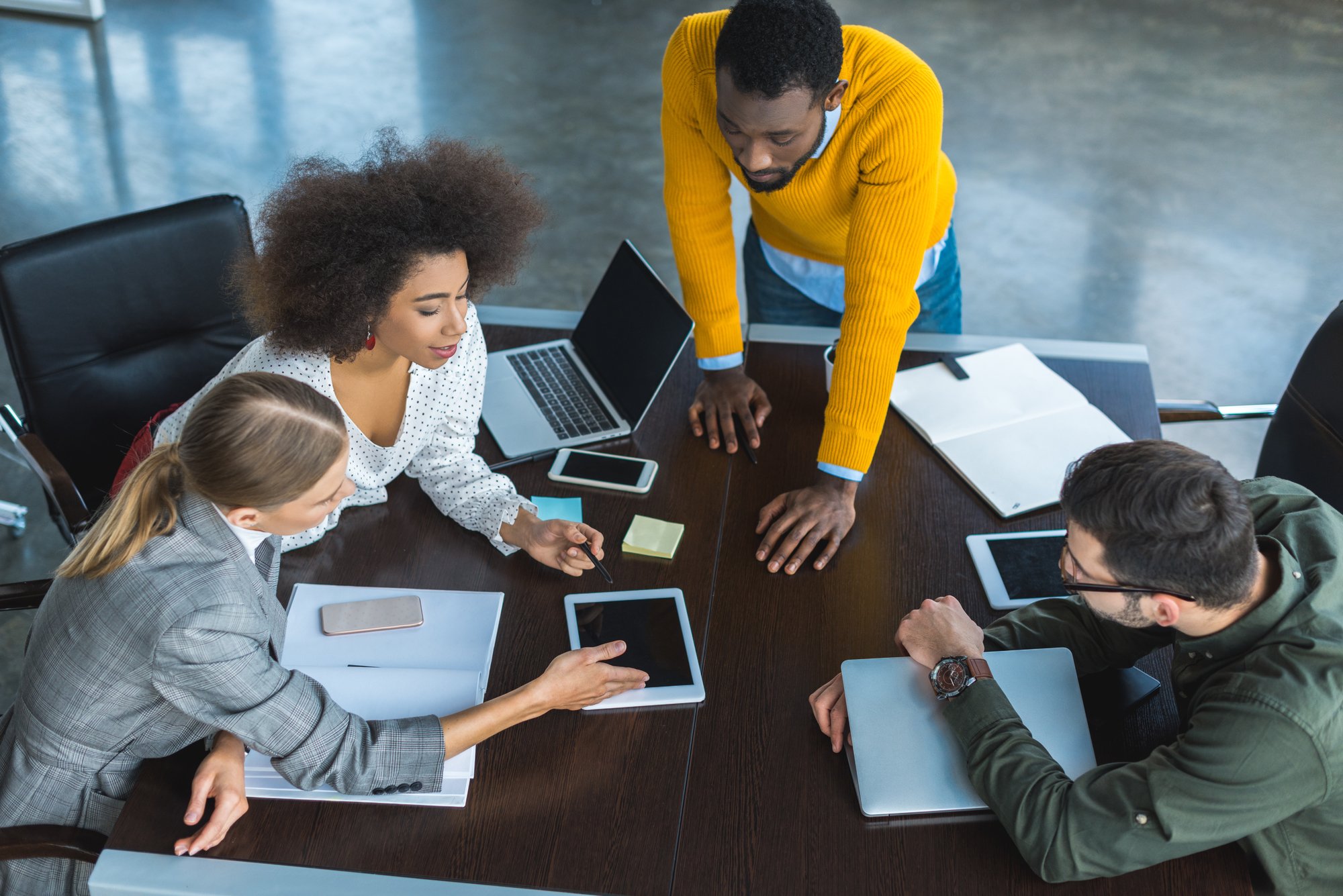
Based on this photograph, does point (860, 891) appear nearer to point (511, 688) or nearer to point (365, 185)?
point (511, 688)

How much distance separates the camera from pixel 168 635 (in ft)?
4.50

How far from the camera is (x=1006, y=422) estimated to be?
211 cm

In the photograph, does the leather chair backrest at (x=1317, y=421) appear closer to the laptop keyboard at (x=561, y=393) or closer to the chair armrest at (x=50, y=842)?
the laptop keyboard at (x=561, y=393)

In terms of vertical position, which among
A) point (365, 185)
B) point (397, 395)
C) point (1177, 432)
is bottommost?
point (1177, 432)

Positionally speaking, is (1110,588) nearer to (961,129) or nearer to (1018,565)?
(1018,565)

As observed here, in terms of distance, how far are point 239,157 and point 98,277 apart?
3063mm

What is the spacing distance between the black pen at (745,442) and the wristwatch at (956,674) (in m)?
0.61

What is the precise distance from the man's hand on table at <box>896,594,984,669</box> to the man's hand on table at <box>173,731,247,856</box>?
952mm

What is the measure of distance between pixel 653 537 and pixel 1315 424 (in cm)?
128

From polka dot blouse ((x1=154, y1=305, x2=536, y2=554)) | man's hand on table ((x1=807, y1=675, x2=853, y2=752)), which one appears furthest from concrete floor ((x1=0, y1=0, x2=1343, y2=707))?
man's hand on table ((x1=807, y1=675, x2=853, y2=752))

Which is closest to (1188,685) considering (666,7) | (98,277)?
(98,277)

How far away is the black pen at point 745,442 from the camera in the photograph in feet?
6.72

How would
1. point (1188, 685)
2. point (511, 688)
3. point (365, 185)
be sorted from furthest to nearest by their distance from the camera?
point (365, 185) < point (511, 688) < point (1188, 685)

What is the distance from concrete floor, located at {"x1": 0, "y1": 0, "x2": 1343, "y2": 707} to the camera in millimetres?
4168
